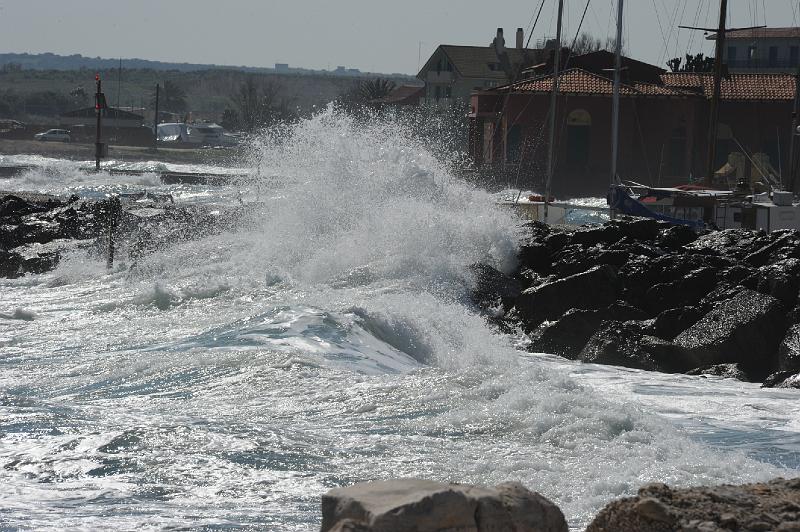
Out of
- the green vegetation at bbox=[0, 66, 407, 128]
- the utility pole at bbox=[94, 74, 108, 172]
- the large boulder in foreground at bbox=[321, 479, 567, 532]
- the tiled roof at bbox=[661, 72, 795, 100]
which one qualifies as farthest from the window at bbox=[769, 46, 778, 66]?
the large boulder in foreground at bbox=[321, 479, 567, 532]

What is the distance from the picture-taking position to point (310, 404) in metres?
9.61

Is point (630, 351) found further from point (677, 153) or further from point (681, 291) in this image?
point (677, 153)

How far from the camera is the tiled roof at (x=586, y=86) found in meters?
41.6

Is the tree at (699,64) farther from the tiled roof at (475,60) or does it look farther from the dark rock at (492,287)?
the dark rock at (492,287)

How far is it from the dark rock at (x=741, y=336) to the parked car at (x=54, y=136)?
67536 millimetres

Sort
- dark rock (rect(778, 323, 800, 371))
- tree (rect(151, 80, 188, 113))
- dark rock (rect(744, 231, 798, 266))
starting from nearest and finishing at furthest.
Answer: dark rock (rect(778, 323, 800, 371)), dark rock (rect(744, 231, 798, 266)), tree (rect(151, 80, 188, 113))

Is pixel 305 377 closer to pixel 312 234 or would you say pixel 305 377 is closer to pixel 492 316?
pixel 492 316

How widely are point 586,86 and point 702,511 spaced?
127 feet

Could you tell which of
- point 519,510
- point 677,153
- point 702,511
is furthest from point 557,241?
point 677,153

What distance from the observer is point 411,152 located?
80.6ft

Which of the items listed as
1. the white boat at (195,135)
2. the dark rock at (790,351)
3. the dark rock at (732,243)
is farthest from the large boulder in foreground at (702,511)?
the white boat at (195,135)

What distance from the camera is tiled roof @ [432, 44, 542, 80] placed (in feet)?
219

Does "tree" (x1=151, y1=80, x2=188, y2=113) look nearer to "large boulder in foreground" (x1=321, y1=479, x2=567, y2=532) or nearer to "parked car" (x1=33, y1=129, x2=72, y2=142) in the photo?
"parked car" (x1=33, y1=129, x2=72, y2=142)

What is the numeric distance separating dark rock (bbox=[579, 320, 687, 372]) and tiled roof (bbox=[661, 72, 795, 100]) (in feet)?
103
